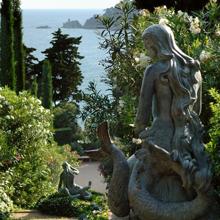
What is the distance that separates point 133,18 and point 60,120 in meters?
15.3

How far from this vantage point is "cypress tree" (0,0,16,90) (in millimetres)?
19625

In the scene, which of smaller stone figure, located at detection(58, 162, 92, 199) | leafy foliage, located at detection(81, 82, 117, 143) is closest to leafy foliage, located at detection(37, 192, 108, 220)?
smaller stone figure, located at detection(58, 162, 92, 199)

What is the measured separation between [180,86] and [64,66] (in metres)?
23.0

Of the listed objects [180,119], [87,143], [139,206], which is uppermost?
[180,119]

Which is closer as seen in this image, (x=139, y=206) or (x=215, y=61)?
(x=139, y=206)

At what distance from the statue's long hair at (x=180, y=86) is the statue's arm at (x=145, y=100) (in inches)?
6.3

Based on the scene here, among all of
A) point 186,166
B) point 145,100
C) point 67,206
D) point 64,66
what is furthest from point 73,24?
point 186,166

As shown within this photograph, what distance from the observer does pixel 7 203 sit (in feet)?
41.4

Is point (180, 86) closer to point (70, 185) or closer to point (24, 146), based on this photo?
point (24, 146)

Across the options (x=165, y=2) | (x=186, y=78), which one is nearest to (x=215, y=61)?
(x=186, y=78)

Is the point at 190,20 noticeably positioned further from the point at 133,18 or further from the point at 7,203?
the point at 7,203

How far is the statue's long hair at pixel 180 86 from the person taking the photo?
5.52m

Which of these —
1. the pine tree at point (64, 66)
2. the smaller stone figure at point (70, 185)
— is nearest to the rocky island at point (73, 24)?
the pine tree at point (64, 66)

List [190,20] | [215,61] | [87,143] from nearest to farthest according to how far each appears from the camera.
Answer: [215,61] < [190,20] < [87,143]
